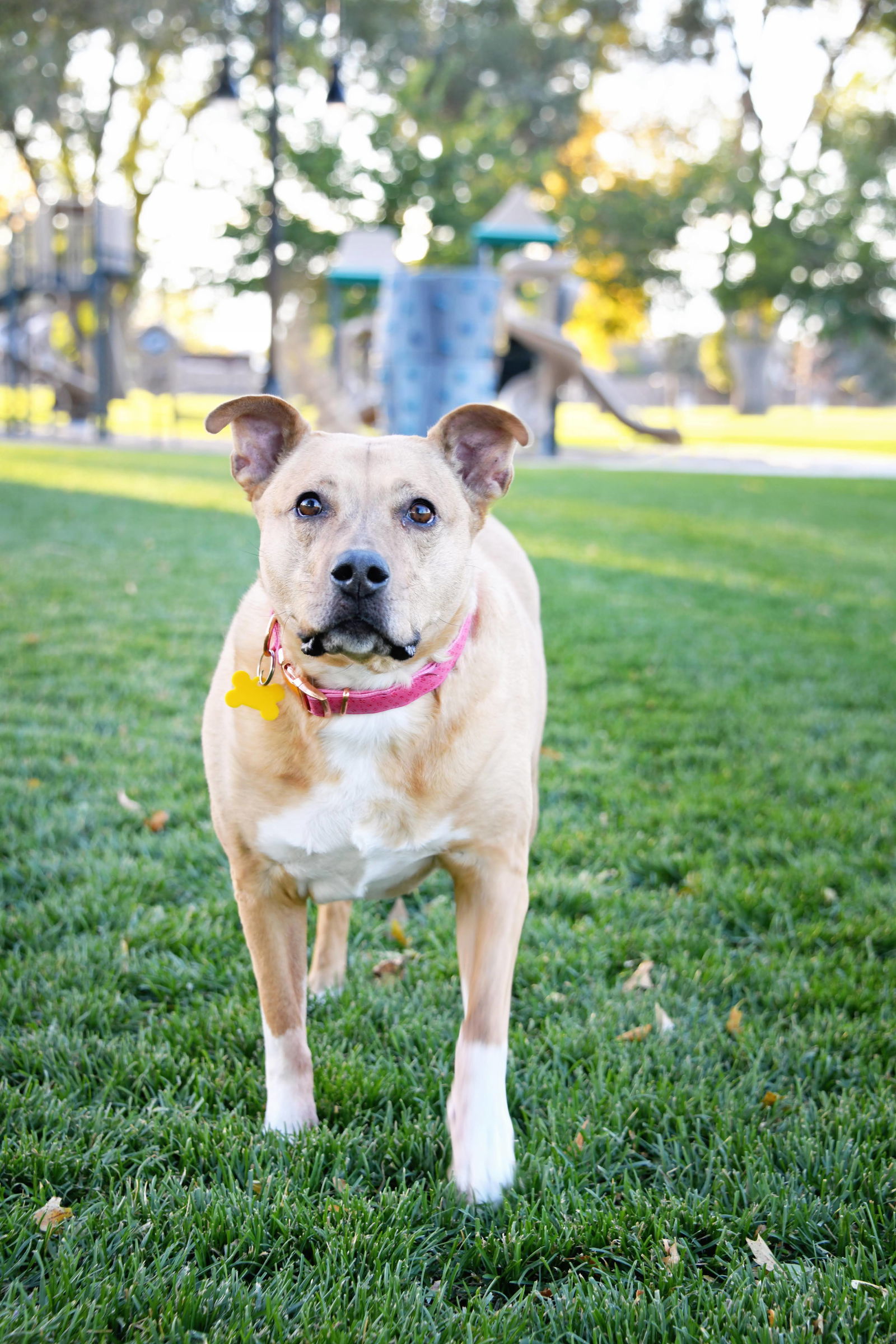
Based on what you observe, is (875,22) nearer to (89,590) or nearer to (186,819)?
(89,590)

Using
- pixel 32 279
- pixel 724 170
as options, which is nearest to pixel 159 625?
pixel 32 279

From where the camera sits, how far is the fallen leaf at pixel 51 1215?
6.82ft

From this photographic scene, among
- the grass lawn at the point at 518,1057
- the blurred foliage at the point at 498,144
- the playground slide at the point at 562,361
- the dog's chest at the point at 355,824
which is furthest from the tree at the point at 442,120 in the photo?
the dog's chest at the point at 355,824

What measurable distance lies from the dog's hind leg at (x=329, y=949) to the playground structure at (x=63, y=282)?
742 inches

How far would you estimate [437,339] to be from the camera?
15.3 meters

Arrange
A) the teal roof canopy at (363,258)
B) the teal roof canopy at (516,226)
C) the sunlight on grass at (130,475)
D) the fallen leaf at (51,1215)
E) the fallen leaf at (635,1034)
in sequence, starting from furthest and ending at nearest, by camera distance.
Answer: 1. the teal roof canopy at (363,258)
2. the teal roof canopy at (516,226)
3. the sunlight on grass at (130,475)
4. the fallen leaf at (635,1034)
5. the fallen leaf at (51,1215)

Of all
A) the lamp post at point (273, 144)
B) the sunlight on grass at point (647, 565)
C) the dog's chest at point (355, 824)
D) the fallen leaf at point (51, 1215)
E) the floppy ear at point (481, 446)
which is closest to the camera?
the fallen leaf at point (51, 1215)

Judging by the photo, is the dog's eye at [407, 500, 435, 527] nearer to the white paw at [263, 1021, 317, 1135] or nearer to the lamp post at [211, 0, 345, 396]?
the white paw at [263, 1021, 317, 1135]

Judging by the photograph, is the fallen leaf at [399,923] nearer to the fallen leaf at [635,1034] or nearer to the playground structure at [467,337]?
the fallen leaf at [635,1034]

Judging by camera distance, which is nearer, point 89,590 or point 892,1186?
point 892,1186

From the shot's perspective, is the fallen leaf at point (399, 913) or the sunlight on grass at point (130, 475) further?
the sunlight on grass at point (130, 475)

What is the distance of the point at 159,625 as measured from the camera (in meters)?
6.61

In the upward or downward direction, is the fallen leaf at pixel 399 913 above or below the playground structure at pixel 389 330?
below

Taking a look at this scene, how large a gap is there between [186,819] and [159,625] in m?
2.85
